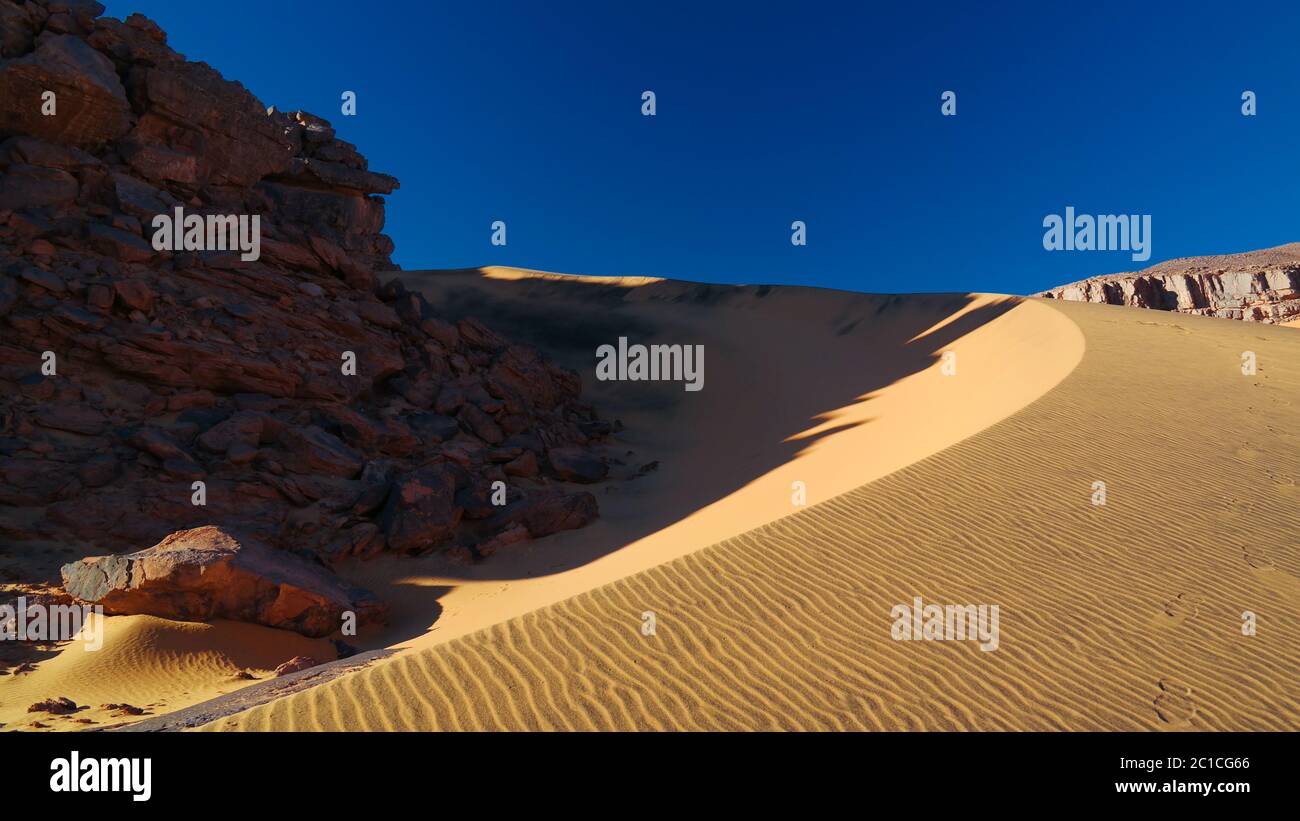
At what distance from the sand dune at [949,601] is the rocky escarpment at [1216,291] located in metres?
55.9

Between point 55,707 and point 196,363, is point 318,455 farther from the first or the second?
point 55,707

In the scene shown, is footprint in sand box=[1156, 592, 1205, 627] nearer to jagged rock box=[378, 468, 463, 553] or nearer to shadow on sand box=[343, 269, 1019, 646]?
shadow on sand box=[343, 269, 1019, 646]

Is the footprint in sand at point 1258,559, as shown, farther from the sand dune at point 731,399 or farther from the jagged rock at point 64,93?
the jagged rock at point 64,93

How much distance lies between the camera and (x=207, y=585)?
29.0ft

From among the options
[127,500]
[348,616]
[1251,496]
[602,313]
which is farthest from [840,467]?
[602,313]

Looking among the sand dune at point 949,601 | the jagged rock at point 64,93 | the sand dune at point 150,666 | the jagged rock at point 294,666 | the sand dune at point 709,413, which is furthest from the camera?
the jagged rock at point 64,93

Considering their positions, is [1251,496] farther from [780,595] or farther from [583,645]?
[583,645]

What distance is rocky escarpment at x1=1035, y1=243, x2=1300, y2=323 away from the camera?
5438cm

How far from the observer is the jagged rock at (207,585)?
344 inches

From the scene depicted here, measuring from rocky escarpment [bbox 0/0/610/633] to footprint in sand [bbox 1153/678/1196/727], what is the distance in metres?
10.3

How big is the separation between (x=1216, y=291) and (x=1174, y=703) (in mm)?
68852

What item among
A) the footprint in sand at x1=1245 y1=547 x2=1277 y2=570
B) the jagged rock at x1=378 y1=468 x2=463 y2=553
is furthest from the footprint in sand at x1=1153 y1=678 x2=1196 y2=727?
the jagged rock at x1=378 y1=468 x2=463 y2=553

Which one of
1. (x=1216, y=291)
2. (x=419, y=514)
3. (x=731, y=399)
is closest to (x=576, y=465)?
(x=419, y=514)

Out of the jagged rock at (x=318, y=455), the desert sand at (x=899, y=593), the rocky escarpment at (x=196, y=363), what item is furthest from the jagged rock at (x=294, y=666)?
the jagged rock at (x=318, y=455)
